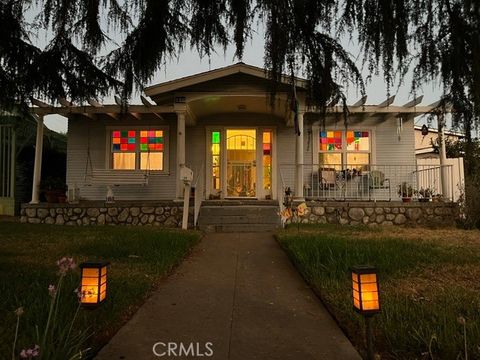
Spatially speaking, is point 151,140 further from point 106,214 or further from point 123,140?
point 106,214

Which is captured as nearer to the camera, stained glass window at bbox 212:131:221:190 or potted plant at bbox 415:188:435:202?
potted plant at bbox 415:188:435:202

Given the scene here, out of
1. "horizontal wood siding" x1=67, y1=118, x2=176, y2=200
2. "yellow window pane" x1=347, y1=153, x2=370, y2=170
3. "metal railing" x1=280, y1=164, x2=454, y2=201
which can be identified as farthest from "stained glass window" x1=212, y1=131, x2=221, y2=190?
"yellow window pane" x1=347, y1=153, x2=370, y2=170

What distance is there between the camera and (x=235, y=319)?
3.66 metres

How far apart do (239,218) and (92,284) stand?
6.86 m

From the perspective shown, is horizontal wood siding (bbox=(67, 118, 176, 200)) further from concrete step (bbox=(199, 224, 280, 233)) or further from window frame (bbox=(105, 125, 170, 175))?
→ concrete step (bbox=(199, 224, 280, 233))

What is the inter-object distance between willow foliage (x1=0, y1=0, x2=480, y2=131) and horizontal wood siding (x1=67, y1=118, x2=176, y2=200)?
8366 mm

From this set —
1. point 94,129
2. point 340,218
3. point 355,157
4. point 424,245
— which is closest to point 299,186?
point 340,218

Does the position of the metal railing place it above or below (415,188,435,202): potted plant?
above

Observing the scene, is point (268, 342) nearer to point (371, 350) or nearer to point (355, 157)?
point (371, 350)

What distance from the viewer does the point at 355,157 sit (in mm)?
12109

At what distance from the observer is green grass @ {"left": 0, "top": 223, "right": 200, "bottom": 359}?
129 inches

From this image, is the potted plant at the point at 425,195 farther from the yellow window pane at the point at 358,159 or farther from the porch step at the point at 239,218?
the porch step at the point at 239,218

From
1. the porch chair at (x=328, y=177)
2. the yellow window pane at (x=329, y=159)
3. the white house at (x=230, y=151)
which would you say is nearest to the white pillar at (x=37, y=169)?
the white house at (x=230, y=151)

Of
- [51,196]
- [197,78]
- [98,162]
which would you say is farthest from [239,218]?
[51,196]
